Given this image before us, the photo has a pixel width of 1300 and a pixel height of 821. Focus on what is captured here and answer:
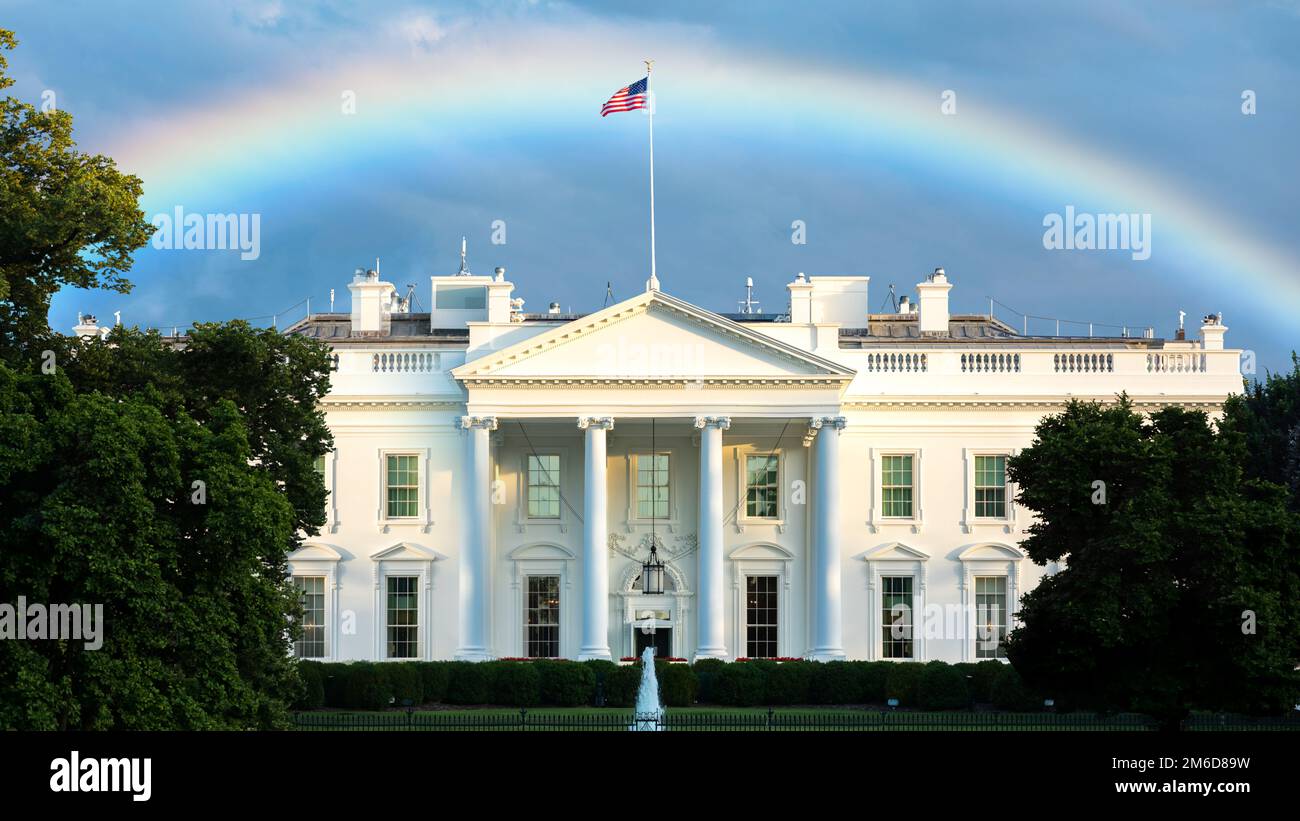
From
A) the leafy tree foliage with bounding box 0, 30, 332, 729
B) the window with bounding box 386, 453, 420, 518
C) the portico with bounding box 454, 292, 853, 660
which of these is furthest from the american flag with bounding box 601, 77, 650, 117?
the leafy tree foliage with bounding box 0, 30, 332, 729

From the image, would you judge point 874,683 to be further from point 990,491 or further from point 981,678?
point 990,491

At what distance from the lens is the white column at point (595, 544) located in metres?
56.6

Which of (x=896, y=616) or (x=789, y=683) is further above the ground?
(x=896, y=616)

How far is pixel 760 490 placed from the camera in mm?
60188

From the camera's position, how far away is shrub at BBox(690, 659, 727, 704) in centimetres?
5244

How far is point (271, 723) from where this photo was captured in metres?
35.9

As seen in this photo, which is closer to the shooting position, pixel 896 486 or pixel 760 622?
pixel 896 486

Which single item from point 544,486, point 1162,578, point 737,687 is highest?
point 544,486

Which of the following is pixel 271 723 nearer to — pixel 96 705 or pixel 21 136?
pixel 96 705

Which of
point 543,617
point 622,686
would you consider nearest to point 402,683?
point 622,686

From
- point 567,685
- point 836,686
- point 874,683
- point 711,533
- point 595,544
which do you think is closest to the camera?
point 567,685

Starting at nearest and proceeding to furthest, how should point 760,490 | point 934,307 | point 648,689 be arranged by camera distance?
1. point 648,689
2. point 760,490
3. point 934,307

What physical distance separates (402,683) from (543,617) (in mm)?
9024

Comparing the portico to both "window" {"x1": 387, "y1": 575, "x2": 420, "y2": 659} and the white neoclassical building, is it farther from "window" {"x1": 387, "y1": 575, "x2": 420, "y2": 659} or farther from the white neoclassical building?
"window" {"x1": 387, "y1": 575, "x2": 420, "y2": 659}
